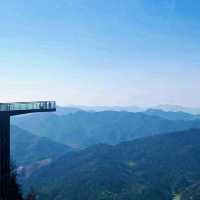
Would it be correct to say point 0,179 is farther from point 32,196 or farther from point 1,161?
point 32,196

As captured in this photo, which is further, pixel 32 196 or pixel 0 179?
pixel 32 196

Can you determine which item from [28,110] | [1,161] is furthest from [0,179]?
[28,110]

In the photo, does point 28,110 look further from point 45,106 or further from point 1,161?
point 1,161

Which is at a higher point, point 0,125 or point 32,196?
point 0,125

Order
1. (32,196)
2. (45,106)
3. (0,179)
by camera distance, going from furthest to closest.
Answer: (45,106) → (32,196) → (0,179)

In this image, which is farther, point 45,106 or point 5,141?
point 45,106

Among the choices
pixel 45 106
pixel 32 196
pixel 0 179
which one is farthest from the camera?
pixel 45 106

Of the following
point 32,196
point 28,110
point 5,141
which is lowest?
point 32,196

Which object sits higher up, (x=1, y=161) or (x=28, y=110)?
(x=28, y=110)

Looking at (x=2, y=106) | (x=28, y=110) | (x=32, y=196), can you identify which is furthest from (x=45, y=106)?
(x=32, y=196)
